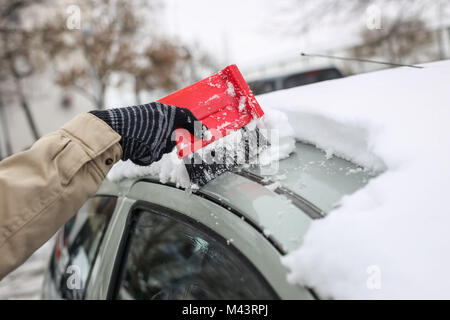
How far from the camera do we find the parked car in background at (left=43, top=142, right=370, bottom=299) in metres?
0.94

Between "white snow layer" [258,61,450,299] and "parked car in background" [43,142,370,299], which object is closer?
"white snow layer" [258,61,450,299]

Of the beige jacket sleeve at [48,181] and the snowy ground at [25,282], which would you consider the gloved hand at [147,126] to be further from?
the snowy ground at [25,282]

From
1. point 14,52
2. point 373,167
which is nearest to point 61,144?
point 373,167

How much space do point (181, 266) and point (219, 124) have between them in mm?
595

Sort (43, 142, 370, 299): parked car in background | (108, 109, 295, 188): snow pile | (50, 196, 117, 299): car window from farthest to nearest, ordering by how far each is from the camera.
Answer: (50, 196, 117, 299): car window, (108, 109, 295, 188): snow pile, (43, 142, 370, 299): parked car in background

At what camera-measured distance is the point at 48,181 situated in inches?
43.3

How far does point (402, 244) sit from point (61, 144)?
943 millimetres

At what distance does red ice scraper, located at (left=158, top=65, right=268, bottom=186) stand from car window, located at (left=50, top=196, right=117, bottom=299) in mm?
603

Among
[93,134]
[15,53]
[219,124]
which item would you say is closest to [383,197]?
[219,124]

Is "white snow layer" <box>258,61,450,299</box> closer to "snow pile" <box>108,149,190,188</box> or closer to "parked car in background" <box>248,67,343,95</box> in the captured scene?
"snow pile" <box>108,149,190,188</box>

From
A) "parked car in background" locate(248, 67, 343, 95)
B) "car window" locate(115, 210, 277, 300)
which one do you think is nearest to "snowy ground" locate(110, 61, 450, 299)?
"car window" locate(115, 210, 277, 300)

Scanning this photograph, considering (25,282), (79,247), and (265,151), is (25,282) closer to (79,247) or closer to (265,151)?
(79,247)

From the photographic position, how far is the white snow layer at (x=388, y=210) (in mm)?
783

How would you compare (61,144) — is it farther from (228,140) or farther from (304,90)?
(304,90)
